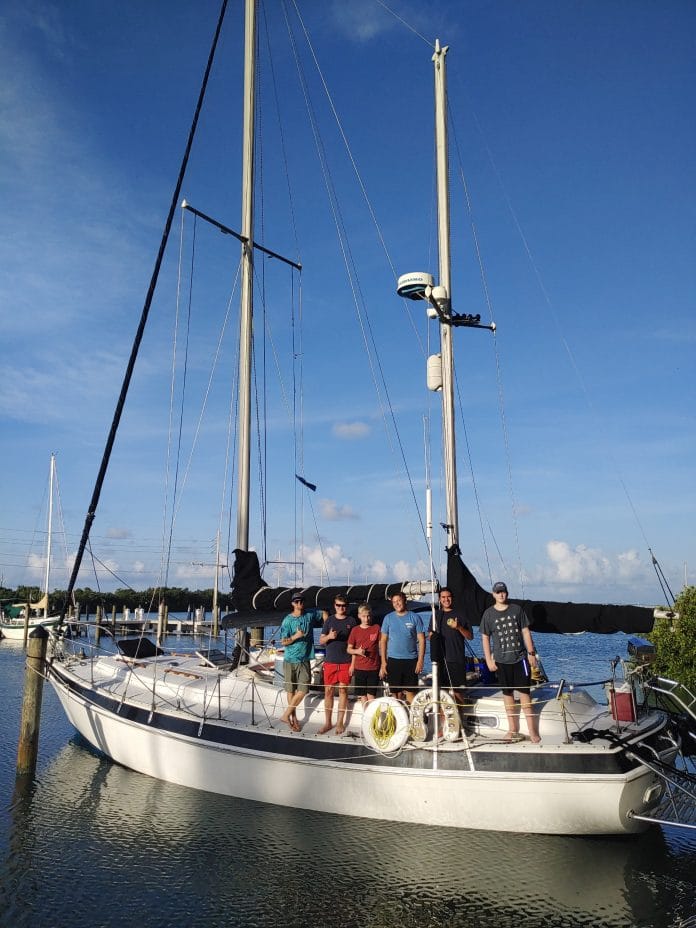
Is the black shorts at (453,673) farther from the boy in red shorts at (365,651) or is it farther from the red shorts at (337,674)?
the red shorts at (337,674)

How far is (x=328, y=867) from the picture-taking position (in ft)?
28.6

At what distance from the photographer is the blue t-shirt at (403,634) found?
10086mm

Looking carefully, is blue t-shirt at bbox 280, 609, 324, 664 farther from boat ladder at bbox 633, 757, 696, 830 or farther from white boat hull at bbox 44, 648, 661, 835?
boat ladder at bbox 633, 757, 696, 830

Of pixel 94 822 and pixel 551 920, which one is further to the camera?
pixel 94 822

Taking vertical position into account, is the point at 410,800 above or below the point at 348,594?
below

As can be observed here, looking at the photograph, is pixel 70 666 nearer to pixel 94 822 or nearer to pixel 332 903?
pixel 94 822

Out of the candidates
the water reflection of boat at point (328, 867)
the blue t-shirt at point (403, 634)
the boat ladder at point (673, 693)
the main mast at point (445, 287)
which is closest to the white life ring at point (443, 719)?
the blue t-shirt at point (403, 634)

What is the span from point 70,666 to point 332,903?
32.8 ft

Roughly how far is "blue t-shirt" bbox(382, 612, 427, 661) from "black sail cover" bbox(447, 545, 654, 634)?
1020 millimetres

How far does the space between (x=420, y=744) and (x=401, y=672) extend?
1.05 m

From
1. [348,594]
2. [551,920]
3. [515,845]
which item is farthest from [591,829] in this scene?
[348,594]

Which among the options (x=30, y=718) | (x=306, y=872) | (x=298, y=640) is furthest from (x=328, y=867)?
(x=30, y=718)

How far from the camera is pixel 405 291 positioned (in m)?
13.5

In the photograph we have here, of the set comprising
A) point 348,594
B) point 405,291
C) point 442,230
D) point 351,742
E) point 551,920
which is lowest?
point 551,920
